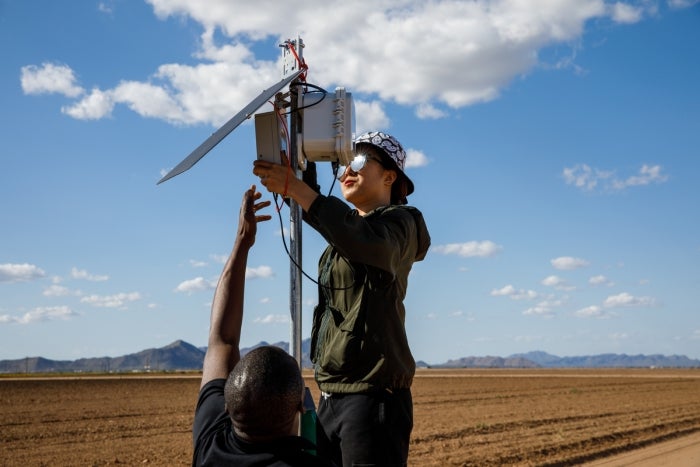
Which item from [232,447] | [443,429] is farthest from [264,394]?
[443,429]

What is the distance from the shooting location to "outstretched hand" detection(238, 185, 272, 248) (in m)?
2.58

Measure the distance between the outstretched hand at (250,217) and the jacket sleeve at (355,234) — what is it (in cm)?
20

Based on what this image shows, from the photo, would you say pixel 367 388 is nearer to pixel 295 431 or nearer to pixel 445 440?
pixel 295 431

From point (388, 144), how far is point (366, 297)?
704 mm

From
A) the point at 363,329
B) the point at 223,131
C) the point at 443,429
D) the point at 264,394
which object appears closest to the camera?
the point at 264,394

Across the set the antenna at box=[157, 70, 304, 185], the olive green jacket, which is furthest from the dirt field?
the antenna at box=[157, 70, 304, 185]

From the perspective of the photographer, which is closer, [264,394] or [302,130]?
[264,394]

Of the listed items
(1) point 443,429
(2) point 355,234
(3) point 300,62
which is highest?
(3) point 300,62

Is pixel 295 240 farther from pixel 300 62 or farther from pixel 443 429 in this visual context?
pixel 443 429

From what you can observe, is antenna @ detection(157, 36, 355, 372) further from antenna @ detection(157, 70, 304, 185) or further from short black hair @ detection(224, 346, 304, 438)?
short black hair @ detection(224, 346, 304, 438)

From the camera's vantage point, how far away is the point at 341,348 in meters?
2.62

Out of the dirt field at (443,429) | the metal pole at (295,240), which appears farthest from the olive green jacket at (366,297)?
the dirt field at (443,429)

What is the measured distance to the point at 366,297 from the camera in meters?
2.64

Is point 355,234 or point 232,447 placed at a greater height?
point 355,234
